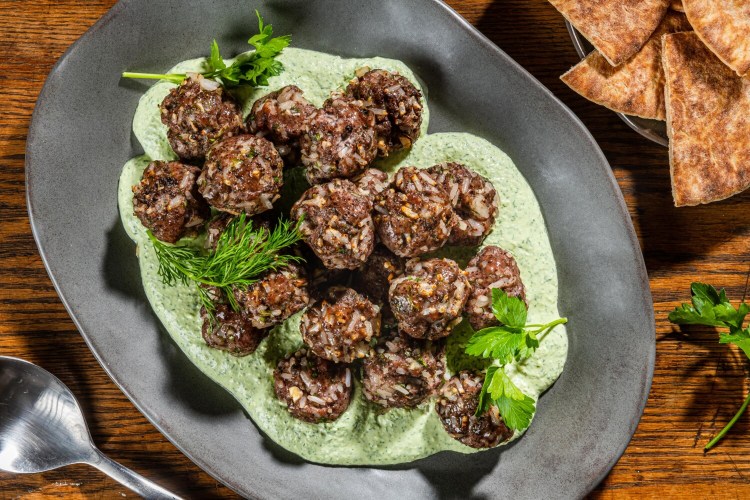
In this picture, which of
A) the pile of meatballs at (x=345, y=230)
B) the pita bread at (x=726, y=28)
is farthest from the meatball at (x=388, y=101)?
Answer: the pita bread at (x=726, y=28)

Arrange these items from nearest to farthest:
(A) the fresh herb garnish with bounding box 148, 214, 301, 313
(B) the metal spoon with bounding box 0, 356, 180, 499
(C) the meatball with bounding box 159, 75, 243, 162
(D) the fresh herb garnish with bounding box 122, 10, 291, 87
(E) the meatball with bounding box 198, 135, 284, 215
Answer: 1. (E) the meatball with bounding box 198, 135, 284, 215
2. (A) the fresh herb garnish with bounding box 148, 214, 301, 313
3. (C) the meatball with bounding box 159, 75, 243, 162
4. (D) the fresh herb garnish with bounding box 122, 10, 291, 87
5. (B) the metal spoon with bounding box 0, 356, 180, 499

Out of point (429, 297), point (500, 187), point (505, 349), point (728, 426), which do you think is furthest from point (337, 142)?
point (728, 426)

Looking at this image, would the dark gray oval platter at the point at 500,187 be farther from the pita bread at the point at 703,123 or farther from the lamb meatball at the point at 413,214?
the lamb meatball at the point at 413,214

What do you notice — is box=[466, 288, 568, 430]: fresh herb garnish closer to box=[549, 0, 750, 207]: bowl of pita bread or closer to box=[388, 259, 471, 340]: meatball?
box=[388, 259, 471, 340]: meatball

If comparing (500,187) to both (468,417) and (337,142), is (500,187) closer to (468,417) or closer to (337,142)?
(337,142)

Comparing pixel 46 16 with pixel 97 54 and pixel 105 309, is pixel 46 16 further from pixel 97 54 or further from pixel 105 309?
pixel 105 309

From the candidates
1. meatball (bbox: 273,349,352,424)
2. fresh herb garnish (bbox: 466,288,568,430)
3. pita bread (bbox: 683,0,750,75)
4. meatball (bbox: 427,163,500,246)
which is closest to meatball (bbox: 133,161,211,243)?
meatball (bbox: 273,349,352,424)
